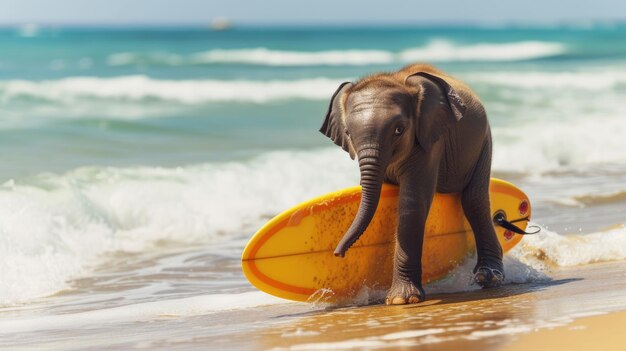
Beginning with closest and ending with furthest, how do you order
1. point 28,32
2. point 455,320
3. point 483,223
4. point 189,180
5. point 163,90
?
point 455,320, point 483,223, point 189,180, point 163,90, point 28,32

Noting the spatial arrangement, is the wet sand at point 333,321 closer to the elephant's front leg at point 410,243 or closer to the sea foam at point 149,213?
the elephant's front leg at point 410,243

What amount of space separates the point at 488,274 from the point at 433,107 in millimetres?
1262

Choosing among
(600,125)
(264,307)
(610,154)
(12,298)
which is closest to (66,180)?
(12,298)

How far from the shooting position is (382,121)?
5.59m

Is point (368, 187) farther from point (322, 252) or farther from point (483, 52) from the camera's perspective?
point (483, 52)

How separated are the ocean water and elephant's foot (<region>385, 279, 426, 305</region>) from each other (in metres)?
0.53

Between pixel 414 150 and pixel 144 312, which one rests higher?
pixel 414 150

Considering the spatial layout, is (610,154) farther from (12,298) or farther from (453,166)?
(12,298)

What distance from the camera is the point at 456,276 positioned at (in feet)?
22.0

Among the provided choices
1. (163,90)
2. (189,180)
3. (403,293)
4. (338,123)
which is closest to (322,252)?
(403,293)

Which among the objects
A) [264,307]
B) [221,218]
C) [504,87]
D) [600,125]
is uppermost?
[504,87]

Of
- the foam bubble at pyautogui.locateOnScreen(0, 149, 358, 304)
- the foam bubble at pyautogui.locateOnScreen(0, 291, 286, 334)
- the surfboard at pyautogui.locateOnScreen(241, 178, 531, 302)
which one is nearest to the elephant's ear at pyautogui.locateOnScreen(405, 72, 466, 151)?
the surfboard at pyautogui.locateOnScreen(241, 178, 531, 302)

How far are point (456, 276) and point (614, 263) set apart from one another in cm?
→ 133

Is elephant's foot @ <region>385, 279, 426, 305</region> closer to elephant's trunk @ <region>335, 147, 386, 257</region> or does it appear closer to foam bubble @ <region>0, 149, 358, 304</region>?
elephant's trunk @ <region>335, 147, 386, 257</region>
